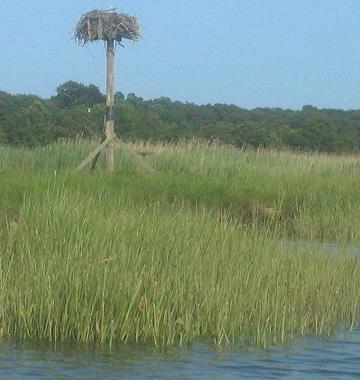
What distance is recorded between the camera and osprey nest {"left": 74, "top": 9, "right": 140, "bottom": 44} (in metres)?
19.0

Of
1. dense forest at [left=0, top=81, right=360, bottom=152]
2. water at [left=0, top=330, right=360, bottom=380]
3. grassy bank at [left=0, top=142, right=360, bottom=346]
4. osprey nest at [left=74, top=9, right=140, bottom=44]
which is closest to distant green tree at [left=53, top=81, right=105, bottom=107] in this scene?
dense forest at [left=0, top=81, right=360, bottom=152]

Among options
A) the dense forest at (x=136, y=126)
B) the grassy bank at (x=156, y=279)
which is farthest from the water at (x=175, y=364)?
the dense forest at (x=136, y=126)

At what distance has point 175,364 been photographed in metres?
7.86

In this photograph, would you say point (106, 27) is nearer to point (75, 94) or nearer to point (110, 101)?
point (110, 101)

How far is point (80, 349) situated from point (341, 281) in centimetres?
301

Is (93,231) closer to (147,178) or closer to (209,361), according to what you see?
(209,361)

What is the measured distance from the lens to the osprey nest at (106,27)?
1905 centimetres

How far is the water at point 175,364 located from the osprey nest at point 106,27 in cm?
1154

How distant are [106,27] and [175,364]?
11981mm

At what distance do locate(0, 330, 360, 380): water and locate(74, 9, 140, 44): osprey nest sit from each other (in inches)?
454

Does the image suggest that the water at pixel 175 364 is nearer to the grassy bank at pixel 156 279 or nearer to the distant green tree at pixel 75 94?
the grassy bank at pixel 156 279

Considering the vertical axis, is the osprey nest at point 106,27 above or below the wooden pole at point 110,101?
above

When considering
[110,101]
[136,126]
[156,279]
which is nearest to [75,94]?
[136,126]

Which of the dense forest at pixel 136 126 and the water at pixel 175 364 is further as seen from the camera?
the dense forest at pixel 136 126
